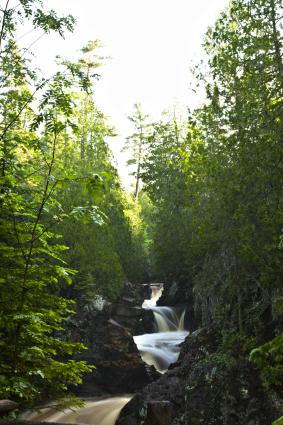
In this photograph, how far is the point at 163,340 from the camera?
83.0 feet

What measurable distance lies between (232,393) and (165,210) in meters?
21.5

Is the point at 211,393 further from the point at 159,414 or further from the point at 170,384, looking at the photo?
the point at 159,414

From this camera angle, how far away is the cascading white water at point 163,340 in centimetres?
2292

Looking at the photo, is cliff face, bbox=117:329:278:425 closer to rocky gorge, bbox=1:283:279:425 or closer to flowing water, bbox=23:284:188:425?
rocky gorge, bbox=1:283:279:425

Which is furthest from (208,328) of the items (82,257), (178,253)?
(178,253)

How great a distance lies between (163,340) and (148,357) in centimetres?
220

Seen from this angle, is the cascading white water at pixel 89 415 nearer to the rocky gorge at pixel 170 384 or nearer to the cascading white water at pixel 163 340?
the rocky gorge at pixel 170 384

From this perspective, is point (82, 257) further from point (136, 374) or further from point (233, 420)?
point (233, 420)

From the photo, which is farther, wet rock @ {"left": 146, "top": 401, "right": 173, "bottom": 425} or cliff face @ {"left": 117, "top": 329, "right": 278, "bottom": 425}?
cliff face @ {"left": 117, "top": 329, "right": 278, "bottom": 425}

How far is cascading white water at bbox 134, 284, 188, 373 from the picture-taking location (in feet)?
75.2

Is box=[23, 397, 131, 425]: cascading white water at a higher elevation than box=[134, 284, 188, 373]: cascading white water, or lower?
lower

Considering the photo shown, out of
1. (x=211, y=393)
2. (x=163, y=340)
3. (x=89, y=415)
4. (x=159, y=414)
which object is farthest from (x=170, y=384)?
(x=163, y=340)

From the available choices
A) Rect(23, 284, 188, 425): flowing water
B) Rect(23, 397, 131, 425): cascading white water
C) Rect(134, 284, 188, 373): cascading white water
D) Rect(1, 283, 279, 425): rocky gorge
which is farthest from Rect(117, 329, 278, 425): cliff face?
Rect(134, 284, 188, 373): cascading white water

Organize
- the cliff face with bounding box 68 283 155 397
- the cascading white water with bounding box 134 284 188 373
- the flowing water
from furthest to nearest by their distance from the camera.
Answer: the cascading white water with bounding box 134 284 188 373, the cliff face with bounding box 68 283 155 397, the flowing water
